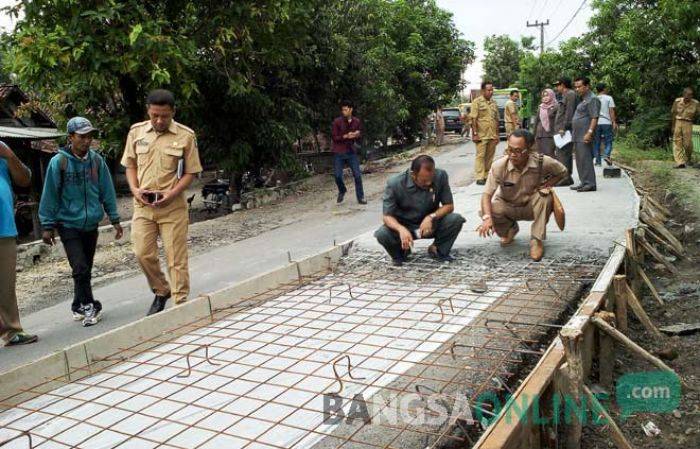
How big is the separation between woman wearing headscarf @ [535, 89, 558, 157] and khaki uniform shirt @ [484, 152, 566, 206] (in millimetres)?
3420

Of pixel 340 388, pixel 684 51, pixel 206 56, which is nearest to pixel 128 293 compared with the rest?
pixel 340 388

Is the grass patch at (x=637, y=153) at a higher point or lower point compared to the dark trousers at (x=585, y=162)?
lower

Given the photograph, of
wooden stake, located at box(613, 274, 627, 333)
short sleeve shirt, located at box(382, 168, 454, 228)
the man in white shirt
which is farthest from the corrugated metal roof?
wooden stake, located at box(613, 274, 627, 333)

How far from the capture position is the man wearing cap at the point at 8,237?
427 cm

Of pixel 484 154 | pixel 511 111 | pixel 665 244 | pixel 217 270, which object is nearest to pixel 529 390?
pixel 665 244

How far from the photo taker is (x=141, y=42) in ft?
24.6

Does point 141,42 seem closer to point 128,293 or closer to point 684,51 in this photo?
point 128,293

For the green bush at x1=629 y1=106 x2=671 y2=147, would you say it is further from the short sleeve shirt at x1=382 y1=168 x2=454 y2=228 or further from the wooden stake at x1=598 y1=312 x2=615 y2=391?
the wooden stake at x1=598 y1=312 x2=615 y2=391

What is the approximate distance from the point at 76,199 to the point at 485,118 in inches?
244

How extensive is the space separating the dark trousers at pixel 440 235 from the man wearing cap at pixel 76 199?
2.28 m

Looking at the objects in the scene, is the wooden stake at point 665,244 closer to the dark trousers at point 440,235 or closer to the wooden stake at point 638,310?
the wooden stake at point 638,310

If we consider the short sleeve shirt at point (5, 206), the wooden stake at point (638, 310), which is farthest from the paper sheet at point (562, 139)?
the short sleeve shirt at point (5, 206)

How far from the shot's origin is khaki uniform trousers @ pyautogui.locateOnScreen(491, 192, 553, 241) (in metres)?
5.09

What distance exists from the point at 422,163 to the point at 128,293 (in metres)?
3.16
